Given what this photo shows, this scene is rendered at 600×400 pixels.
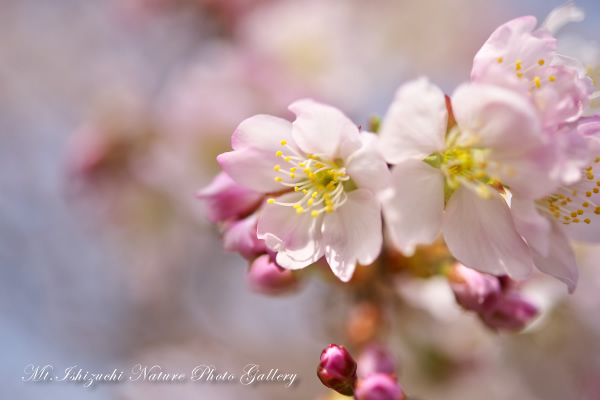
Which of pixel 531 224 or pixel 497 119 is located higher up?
pixel 497 119

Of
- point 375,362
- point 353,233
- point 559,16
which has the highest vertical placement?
point 559,16

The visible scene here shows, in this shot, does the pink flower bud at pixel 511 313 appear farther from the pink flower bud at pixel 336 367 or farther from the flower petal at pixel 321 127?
the flower petal at pixel 321 127

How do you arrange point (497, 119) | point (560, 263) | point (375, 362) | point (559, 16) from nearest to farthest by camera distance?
point (497, 119) < point (560, 263) < point (559, 16) < point (375, 362)

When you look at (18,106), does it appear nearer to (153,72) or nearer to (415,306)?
(153,72)

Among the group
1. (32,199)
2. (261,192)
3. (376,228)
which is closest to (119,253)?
(32,199)

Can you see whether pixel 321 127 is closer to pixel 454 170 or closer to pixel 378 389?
pixel 454 170

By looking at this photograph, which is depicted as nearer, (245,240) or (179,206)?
(245,240)

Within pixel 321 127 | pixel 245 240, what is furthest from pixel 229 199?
pixel 321 127

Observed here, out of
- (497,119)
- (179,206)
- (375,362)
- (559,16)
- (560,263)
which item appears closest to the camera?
(497,119)
